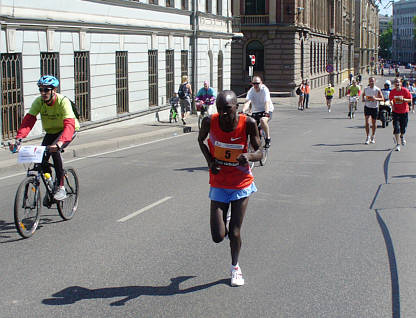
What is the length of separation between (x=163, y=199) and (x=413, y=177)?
512 cm

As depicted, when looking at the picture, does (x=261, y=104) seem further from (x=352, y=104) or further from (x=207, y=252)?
(x=352, y=104)

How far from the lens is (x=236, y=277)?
604 cm

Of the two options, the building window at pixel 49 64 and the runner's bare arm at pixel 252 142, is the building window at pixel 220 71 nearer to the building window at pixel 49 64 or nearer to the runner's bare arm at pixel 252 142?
the building window at pixel 49 64

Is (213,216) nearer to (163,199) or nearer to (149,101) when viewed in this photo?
(163,199)

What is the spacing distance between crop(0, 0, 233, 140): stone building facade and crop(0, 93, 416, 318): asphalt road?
6.55 metres

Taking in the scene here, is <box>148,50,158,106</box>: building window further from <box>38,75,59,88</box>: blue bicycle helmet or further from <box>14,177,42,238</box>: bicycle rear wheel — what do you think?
<box>14,177,42,238</box>: bicycle rear wheel

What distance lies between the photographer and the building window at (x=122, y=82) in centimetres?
2481

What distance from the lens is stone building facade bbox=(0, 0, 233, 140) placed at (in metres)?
18.1

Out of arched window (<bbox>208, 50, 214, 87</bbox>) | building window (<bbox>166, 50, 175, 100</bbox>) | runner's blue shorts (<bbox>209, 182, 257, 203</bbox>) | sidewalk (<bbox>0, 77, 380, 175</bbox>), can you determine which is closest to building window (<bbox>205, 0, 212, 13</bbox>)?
arched window (<bbox>208, 50, 214, 87</bbox>)

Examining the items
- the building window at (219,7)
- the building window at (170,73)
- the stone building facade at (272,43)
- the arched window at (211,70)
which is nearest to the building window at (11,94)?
the building window at (170,73)

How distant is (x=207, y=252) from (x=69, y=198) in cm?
248

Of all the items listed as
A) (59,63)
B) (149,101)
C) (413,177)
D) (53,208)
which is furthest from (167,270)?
(149,101)

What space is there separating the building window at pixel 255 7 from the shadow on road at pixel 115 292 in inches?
2084

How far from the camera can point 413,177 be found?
12586 mm
